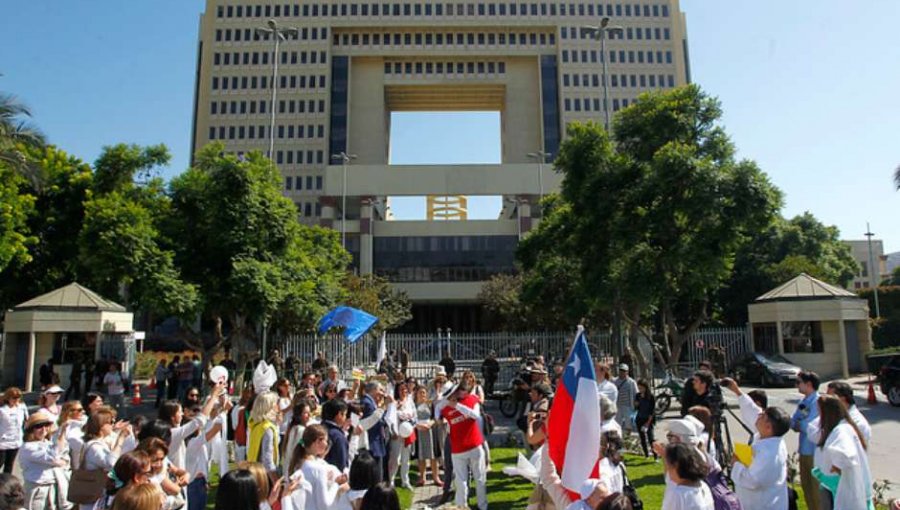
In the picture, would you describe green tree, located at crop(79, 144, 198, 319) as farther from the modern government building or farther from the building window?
the modern government building

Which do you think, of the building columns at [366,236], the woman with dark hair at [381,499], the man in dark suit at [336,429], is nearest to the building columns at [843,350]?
the man in dark suit at [336,429]

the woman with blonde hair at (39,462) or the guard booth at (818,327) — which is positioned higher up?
the guard booth at (818,327)

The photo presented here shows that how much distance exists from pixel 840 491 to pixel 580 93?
75947mm

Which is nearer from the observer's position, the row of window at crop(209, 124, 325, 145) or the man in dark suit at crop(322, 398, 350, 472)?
the man in dark suit at crop(322, 398, 350, 472)

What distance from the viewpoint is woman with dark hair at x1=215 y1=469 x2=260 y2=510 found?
4.00 m

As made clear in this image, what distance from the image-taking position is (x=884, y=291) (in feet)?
155

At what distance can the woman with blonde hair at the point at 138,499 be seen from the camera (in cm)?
372

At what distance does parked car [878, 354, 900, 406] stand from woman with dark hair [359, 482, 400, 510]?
61.7 ft

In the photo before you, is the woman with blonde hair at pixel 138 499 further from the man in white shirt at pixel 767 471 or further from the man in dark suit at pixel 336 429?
the man in white shirt at pixel 767 471

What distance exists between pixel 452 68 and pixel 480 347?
192ft

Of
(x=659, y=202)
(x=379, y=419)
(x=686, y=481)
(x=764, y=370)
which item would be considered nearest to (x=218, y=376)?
(x=379, y=419)

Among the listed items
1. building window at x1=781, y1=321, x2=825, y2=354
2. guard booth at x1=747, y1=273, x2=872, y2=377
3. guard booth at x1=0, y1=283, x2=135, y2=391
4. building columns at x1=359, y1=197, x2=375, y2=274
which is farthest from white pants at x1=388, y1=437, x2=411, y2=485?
building columns at x1=359, y1=197, x2=375, y2=274

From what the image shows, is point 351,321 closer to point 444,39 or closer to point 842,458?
point 842,458

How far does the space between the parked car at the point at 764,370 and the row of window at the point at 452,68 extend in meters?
59.7
